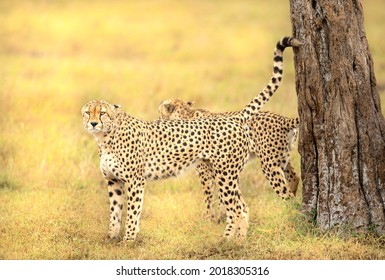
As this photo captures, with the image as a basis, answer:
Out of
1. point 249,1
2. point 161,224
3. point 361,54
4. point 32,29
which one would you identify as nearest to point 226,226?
point 161,224

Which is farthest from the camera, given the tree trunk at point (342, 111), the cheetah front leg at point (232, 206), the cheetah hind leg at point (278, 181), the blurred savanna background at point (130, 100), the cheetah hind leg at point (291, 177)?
the cheetah hind leg at point (291, 177)

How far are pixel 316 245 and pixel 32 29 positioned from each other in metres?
13.9

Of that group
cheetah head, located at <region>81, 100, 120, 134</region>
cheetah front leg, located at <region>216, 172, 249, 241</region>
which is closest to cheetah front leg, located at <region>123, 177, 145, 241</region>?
cheetah head, located at <region>81, 100, 120, 134</region>

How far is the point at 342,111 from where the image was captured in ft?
21.3

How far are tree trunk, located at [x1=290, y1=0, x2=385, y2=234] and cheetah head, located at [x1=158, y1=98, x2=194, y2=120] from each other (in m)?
1.66

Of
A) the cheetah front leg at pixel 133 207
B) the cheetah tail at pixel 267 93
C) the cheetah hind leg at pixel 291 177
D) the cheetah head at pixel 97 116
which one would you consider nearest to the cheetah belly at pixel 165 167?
the cheetah front leg at pixel 133 207

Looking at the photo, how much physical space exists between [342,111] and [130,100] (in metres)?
6.65

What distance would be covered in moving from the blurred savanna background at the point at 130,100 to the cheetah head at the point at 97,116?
2.83 ft

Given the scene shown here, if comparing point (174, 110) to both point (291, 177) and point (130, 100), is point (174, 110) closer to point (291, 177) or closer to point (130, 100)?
point (291, 177)

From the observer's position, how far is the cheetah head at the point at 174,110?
8.04 meters

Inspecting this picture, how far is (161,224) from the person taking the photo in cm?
749

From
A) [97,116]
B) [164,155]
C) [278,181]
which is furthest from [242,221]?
[97,116]

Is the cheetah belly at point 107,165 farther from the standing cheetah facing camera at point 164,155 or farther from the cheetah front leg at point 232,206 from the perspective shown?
the cheetah front leg at point 232,206
